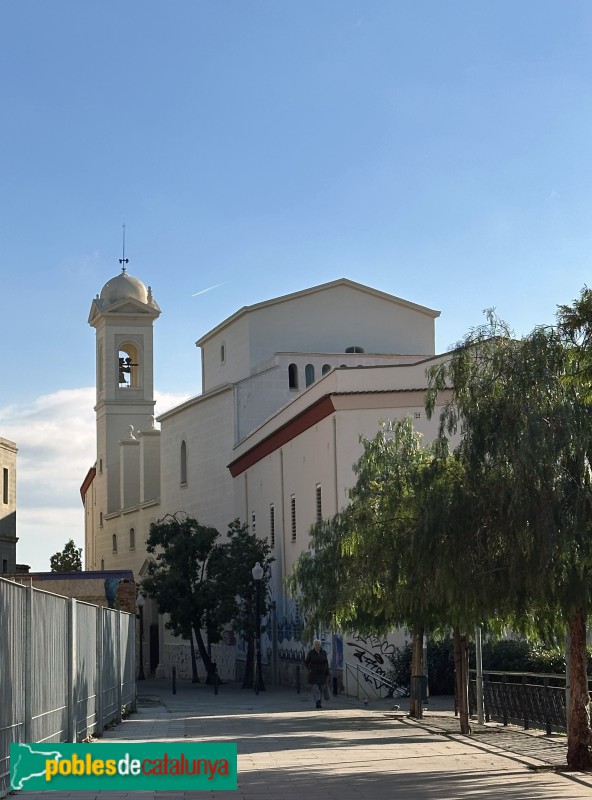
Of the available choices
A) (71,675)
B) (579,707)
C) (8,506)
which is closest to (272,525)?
(8,506)

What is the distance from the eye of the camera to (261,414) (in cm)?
5375

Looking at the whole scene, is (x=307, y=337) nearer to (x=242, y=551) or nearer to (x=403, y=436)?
(x=242, y=551)

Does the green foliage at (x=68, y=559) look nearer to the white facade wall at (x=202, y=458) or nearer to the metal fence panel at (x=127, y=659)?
the white facade wall at (x=202, y=458)

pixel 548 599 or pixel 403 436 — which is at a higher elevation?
pixel 403 436

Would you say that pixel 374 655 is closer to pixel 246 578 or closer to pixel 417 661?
pixel 417 661

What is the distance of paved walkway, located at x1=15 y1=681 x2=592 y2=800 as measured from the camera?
44.8 feet

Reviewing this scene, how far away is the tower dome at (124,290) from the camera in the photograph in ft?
255

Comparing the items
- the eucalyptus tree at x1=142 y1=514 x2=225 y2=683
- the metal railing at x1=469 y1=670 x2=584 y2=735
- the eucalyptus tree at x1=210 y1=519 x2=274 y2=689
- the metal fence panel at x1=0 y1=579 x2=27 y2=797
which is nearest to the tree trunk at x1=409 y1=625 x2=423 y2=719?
the metal railing at x1=469 y1=670 x2=584 y2=735

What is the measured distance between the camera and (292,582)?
29.3 m

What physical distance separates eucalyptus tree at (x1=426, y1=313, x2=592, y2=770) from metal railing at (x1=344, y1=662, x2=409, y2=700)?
740 inches

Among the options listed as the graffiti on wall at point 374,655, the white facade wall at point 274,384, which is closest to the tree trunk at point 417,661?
the graffiti on wall at point 374,655

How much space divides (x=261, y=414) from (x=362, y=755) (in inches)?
1419

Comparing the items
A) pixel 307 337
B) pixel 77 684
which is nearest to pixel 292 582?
pixel 77 684

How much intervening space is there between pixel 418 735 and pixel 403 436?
6.94 m
